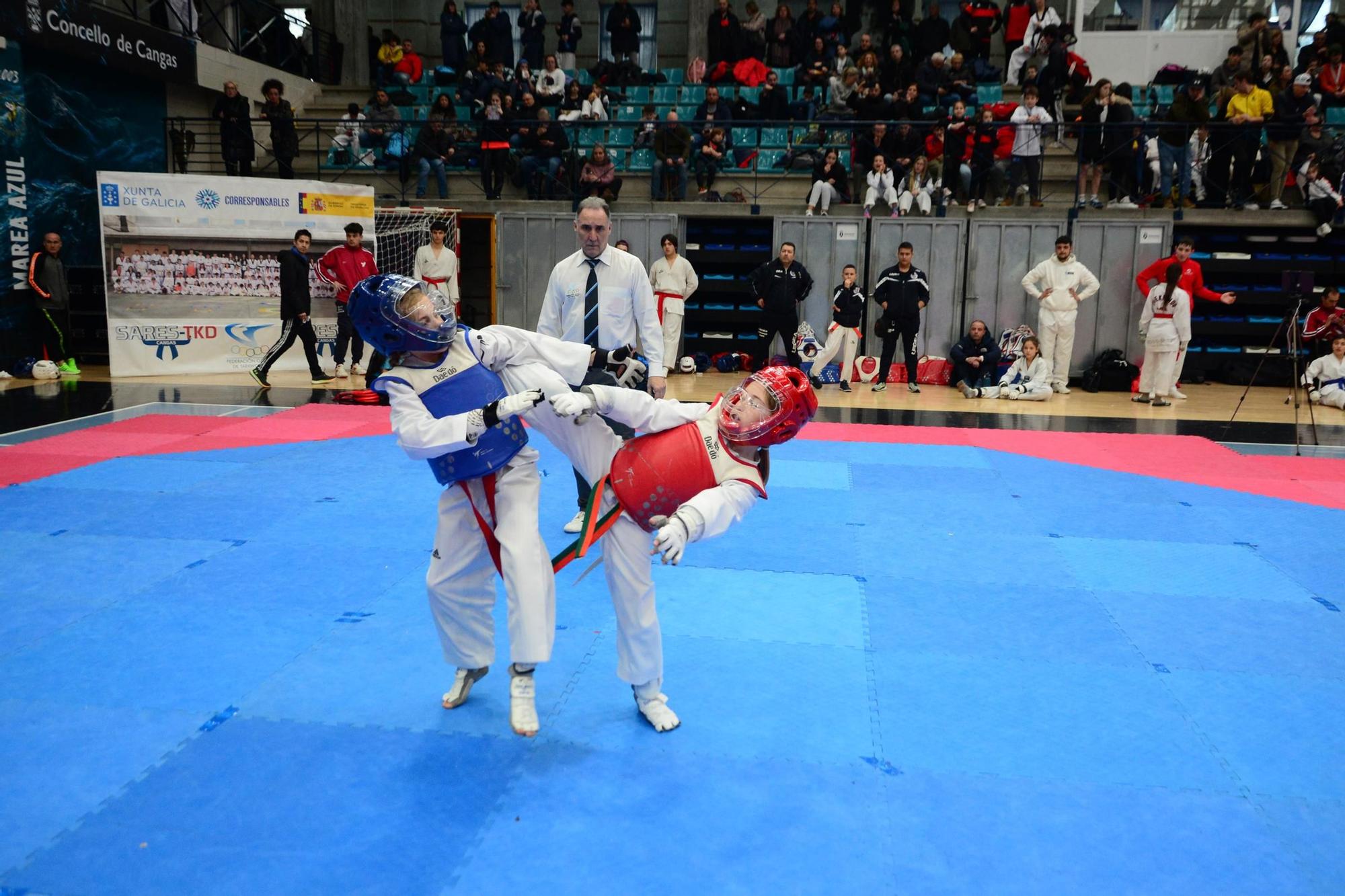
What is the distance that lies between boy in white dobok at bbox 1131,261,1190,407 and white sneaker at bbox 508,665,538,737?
39.7 feet

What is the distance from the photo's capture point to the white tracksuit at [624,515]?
3707mm

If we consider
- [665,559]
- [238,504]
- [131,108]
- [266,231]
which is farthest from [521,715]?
[131,108]

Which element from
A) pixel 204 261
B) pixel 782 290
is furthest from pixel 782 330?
pixel 204 261

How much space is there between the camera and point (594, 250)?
6.09 metres

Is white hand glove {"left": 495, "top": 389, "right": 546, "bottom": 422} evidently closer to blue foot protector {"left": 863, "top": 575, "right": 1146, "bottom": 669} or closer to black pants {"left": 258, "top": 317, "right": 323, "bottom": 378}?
blue foot protector {"left": 863, "top": 575, "right": 1146, "bottom": 669}

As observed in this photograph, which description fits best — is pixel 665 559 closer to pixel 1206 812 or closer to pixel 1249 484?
pixel 1206 812

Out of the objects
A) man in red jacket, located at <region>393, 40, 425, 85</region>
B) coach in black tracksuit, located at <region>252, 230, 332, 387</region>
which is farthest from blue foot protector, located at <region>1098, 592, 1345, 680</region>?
man in red jacket, located at <region>393, 40, 425, 85</region>

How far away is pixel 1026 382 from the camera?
13930mm

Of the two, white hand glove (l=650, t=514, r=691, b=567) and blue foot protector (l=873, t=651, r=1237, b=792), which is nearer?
white hand glove (l=650, t=514, r=691, b=567)

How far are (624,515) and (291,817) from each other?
5.25 ft

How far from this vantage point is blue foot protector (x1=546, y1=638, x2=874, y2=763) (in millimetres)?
3889

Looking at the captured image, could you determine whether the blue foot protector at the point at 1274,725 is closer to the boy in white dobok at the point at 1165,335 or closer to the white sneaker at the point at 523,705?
the white sneaker at the point at 523,705

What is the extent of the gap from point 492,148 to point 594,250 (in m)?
12.2

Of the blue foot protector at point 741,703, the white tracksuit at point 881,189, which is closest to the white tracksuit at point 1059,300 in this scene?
the white tracksuit at point 881,189
